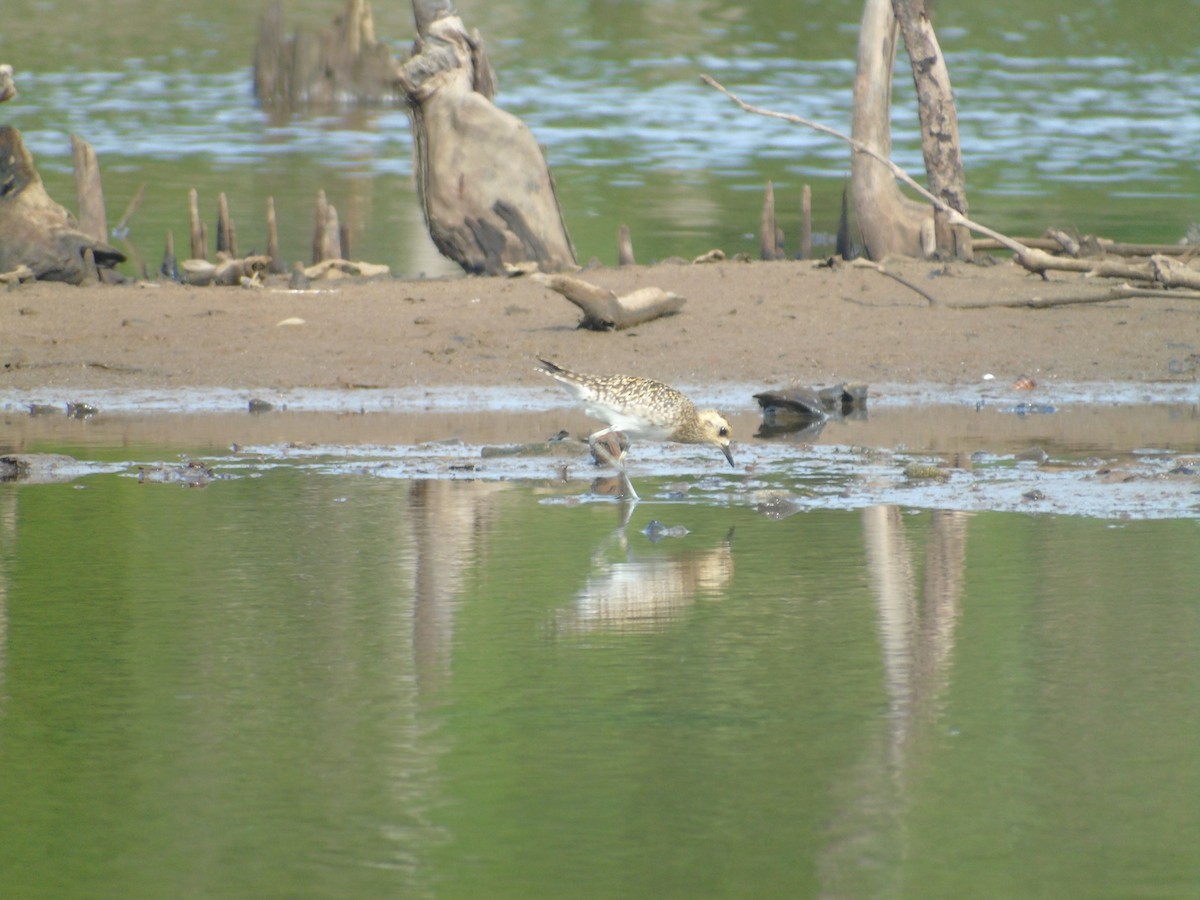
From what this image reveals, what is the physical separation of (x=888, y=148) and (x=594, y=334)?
4.06 meters

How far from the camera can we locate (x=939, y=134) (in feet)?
59.6

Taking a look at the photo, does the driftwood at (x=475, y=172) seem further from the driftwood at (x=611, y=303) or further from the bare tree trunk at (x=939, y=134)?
the bare tree trunk at (x=939, y=134)

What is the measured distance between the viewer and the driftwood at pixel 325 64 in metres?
45.4

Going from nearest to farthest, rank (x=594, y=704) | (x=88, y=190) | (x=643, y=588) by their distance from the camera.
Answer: (x=594, y=704) < (x=643, y=588) < (x=88, y=190)

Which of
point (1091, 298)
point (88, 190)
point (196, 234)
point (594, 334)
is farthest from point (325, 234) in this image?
point (1091, 298)

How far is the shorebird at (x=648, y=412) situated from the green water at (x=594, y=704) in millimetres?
1037

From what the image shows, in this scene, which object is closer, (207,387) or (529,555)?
(529,555)

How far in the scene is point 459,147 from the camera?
710 inches

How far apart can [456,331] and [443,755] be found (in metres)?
9.61

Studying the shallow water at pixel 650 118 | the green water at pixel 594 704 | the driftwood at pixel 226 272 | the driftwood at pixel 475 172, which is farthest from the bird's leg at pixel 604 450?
the shallow water at pixel 650 118

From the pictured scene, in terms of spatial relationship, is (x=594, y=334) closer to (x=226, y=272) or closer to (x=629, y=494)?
(x=226, y=272)

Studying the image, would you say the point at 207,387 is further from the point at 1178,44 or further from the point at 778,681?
the point at 1178,44

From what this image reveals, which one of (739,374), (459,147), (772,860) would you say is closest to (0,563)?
(772,860)

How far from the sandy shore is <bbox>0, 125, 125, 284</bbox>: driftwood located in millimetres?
259
